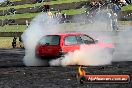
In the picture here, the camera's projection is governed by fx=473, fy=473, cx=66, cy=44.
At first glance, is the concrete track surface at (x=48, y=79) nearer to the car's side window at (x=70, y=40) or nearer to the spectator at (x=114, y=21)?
the car's side window at (x=70, y=40)

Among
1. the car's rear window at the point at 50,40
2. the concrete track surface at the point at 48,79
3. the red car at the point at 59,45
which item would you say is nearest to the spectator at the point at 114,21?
the red car at the point at 59,45

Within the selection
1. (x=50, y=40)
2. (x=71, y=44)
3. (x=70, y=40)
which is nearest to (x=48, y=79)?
(x=71, y=44)

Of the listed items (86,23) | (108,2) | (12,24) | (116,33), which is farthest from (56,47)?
(12,24)

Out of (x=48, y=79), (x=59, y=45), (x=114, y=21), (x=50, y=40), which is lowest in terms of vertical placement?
(x=48, y=79)

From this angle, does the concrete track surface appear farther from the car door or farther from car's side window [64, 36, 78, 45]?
car's side window [64, 36, 78, 45]

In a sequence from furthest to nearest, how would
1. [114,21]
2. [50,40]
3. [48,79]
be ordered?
[114,21] → [50,40] → [48,79]

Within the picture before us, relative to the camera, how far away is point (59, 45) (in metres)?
21.5

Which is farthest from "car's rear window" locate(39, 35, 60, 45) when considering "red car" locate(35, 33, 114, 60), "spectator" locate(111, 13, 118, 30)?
"spectator" locate(111, 13, 118, 30)

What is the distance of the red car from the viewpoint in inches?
843

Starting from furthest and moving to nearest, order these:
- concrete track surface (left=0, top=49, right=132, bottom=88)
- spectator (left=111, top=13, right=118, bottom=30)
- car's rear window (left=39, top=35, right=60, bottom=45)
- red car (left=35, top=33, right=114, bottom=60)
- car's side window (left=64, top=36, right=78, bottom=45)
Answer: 1. spectator (left=111, top=13, right=118, bottom=30)
2. car's rear window (left=39, top=35, right=60, bottom=45)
3. car's side window (left=64, top=36, right=78, bottom=45)
4. red car (left=35, top=33, right=114, bottom=60)
5. concrete track surface (left=0, top=49, right=132, bottom=88)

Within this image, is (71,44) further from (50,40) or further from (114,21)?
(114,21)

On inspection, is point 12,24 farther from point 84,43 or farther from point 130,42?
point 84,43

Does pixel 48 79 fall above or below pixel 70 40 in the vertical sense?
below

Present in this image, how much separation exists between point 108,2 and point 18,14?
18.0m
